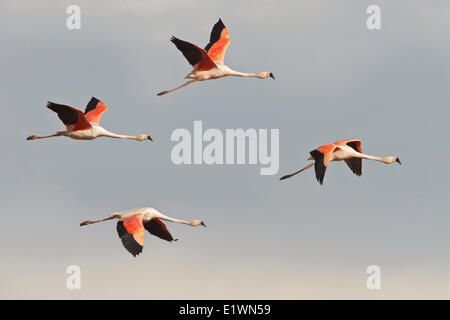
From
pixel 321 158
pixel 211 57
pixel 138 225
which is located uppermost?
pixel 211 57

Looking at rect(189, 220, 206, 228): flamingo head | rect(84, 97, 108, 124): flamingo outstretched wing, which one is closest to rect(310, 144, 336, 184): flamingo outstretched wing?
rect(189, 220, 206, 228): flamingo head

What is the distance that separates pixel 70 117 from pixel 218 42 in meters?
6.13

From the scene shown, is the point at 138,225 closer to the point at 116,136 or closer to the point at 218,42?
the point at 116,136

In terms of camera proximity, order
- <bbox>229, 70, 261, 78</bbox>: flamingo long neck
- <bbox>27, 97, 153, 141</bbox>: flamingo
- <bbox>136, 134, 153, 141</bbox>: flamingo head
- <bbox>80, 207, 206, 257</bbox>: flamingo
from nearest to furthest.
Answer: <bbox>80, 207, 206, 257</bbox>: flamingo < <bbox>27, 97, 153, 141</bbox>: flamingo < <bbox>136, 134, 153, 141</bbox>: flamingo head < <bbox>229, 70, 261, 78</bbox>: flamingo long neck

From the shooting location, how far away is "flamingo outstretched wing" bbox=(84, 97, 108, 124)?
32750 millimetres

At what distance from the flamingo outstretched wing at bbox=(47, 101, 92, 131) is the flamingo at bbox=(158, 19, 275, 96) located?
314cm

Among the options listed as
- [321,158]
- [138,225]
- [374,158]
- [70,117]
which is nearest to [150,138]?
Answer: [70,117]

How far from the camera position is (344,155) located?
31266 mm

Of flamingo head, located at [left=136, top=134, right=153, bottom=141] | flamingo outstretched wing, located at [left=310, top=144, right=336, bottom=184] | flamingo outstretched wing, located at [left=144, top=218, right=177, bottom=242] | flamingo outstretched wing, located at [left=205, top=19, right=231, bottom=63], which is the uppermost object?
flamingo outstretched wing, located at [left=205, top=19, right=231, bottom=63]

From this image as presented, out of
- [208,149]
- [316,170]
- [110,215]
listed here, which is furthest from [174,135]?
[316,170]

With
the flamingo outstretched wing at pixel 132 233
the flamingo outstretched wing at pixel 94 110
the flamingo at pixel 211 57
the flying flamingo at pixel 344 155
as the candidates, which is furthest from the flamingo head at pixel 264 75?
the flamingo outstretched wing at pixel 132 233

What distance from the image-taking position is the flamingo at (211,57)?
31422 millimetres

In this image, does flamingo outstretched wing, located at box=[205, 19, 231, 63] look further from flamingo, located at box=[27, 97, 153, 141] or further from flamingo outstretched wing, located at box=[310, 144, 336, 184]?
flamingo outstretched wing, located at box=[310, 144, 336, 184]

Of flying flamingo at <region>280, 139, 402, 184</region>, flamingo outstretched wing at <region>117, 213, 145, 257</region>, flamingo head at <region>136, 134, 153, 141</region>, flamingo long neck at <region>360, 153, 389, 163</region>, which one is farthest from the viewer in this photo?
flamingo head at <region>136, 134, 153, 141</region>
